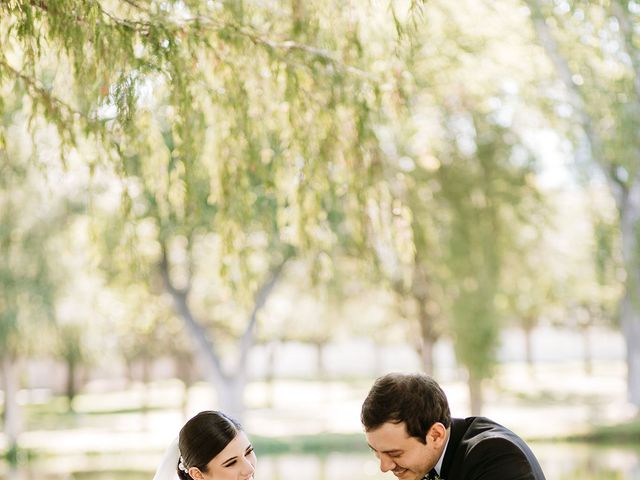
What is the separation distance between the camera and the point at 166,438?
732 inches

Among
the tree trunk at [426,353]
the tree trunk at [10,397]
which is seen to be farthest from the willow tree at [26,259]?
the tree trunk at [426,353]

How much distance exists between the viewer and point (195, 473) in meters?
2.96

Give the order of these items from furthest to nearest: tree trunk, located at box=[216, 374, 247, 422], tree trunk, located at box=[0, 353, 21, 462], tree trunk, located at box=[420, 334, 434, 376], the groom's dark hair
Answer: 1. tree trunk, located at box=[420, 334, 434, 376]
2. tree trunk, located at box=[216, 374, 247, 422]
3. tree trunk, located at box=[0, 353, 21, 462]
4. the groom's dark hair

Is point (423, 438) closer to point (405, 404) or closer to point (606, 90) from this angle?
point (405, 404)

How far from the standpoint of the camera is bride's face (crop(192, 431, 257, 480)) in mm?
2928

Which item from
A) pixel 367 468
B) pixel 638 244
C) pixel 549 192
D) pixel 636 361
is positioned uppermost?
pixel 549 192

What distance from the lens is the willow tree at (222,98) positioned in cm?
332

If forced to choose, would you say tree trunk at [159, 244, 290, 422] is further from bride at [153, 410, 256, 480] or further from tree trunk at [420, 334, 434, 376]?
bride at [153, 410, 256, 480]

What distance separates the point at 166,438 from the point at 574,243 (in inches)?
319

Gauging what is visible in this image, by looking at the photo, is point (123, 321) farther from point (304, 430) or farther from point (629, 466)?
point (629, 466)

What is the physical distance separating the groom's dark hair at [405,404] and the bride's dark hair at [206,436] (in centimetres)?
62

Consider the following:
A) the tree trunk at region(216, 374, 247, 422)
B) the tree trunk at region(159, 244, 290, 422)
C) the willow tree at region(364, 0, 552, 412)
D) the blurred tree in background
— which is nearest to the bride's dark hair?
the blurred tree in background

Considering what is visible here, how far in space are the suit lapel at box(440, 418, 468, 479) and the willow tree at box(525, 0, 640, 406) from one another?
2.28m

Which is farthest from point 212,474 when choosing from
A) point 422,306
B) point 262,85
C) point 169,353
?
point 169,353
